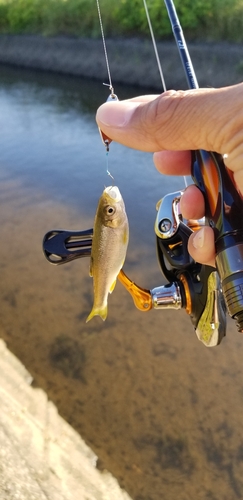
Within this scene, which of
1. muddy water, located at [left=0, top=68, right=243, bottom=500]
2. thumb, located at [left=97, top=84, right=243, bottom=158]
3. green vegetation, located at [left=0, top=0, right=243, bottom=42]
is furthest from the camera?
green vegetation, located at [left=0, top=0, right=243, bottom=42]

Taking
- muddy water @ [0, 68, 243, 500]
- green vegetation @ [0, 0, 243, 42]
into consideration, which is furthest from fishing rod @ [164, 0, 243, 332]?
green vegetation @ [0, 0, 243, 42]

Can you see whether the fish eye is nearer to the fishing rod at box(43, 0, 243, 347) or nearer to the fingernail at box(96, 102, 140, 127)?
the fishing rod at box(43, 0, 243, 347)

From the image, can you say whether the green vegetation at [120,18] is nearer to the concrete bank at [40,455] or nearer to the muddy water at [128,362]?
the muddy water at [128,362]

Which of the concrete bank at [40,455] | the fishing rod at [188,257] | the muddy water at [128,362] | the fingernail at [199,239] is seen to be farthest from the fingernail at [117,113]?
the muddy water at [128,362]

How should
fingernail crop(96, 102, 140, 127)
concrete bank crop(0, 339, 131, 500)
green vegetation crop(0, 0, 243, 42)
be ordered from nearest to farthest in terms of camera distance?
fingernail crop(96, 102, 140, 127) → concrete bank crop(0, 339, 131, 500) → green vegetation crop(0, 0, 243, 42)

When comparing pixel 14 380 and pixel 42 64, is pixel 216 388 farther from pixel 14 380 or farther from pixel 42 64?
pixel 42 64

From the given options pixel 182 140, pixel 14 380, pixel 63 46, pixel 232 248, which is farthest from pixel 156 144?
pixel 63 46

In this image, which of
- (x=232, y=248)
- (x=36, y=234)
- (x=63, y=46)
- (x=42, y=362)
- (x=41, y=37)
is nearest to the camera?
(x=232, y=248)
